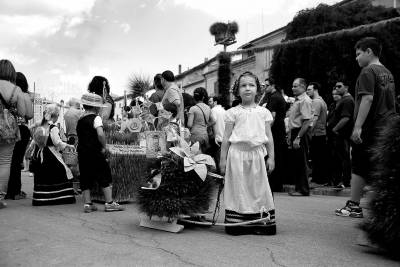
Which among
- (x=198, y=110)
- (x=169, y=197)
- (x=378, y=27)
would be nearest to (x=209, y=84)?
(x=378, y=27)

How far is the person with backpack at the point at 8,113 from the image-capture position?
7.02m

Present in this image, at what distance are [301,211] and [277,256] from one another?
280 cm

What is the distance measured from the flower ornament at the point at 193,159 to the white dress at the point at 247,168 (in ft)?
0.83

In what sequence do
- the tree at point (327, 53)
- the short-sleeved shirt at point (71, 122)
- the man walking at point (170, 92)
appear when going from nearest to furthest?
the man walking at point (170, 92) < the short-sleeved shirt at point (71, 122) < the tree at point (327, 53)

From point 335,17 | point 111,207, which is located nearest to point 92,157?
point 111,207

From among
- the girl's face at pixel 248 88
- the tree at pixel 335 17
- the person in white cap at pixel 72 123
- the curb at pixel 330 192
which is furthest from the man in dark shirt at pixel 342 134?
the tree at pixel 335 17

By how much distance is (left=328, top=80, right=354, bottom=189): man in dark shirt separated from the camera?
28.9 feet

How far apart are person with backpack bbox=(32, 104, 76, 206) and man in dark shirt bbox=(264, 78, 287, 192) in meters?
3.75

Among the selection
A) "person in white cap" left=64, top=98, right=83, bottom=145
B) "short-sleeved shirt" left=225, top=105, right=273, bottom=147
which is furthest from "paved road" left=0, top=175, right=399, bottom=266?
"person in white cap" left=64, top=98, right=83, bottom=145

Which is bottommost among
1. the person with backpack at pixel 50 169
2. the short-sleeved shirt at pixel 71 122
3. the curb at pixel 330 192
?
the curb at pixel 330 192

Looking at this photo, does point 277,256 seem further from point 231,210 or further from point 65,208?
point 65,208

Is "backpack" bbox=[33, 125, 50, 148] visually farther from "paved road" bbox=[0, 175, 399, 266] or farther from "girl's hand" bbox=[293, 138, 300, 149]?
"girl's hand" bbox=[293, 138, 300, 149]

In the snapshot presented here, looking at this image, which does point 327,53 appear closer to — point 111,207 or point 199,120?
point 199,120

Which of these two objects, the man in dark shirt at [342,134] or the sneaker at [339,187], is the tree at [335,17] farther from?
the sneaker at [339,187]
